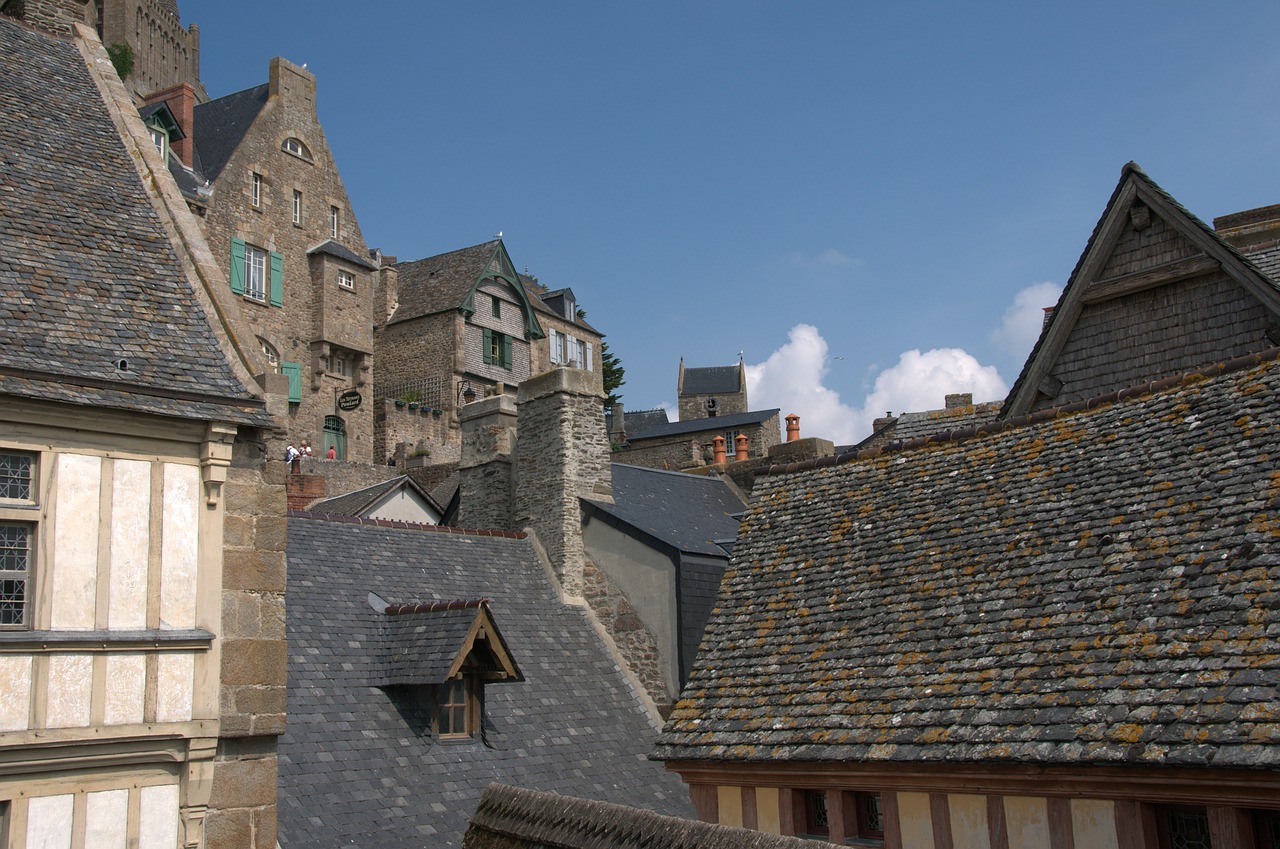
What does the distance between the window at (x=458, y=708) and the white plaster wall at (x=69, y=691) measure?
18.2 feet

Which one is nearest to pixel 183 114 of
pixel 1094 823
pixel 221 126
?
pixel 221 126

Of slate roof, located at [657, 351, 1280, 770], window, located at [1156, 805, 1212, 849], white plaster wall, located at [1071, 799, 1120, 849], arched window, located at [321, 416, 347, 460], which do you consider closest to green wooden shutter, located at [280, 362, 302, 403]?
arched window, located at [321, 416, 347, 460]

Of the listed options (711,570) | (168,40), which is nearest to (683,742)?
(711,570)

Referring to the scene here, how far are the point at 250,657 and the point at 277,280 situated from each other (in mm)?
32266

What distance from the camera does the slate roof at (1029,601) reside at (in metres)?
7.91

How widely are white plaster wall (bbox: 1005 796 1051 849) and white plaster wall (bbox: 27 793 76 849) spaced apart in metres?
6.49

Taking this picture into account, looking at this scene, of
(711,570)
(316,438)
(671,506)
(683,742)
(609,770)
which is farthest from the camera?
(316,438)

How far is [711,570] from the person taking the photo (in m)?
17.1

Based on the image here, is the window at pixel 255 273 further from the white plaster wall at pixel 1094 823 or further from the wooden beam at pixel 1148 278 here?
the white plaster wall at pixel 1094 823

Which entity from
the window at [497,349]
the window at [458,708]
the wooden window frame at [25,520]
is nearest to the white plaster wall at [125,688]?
the wooden window frame at [25,520]

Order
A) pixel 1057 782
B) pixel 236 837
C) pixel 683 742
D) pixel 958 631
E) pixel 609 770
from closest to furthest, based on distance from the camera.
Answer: pixel 1057 782
pixel 236 837
pixel 958 631
pixel 683 742
pixel 609 770

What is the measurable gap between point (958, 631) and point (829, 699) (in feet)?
3.84

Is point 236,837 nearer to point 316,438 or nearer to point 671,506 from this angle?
point 671,506

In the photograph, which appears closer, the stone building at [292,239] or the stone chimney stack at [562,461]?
the stone chimney stack at [562,461]
